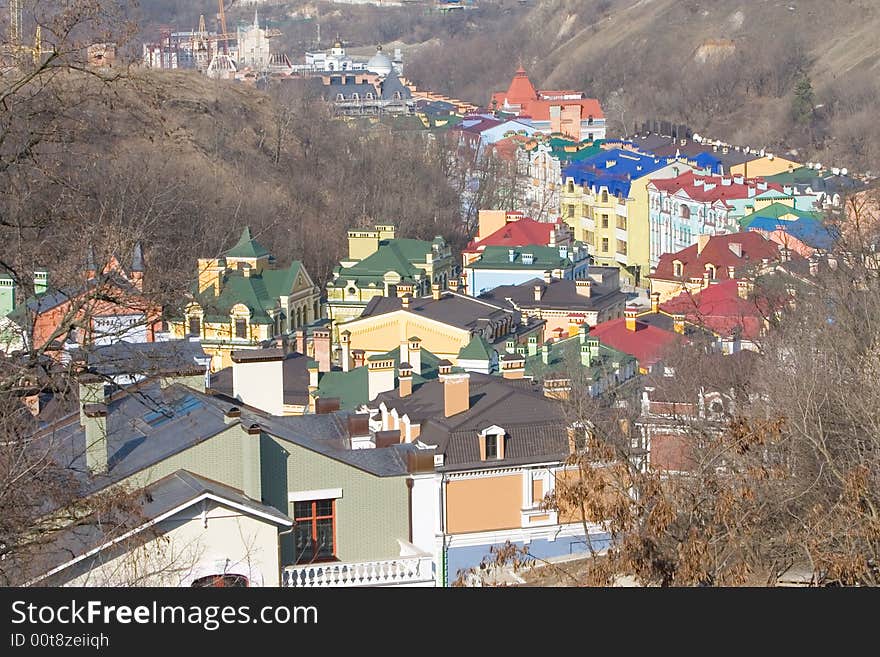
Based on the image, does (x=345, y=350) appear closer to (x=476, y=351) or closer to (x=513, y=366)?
(x=476, y=351)

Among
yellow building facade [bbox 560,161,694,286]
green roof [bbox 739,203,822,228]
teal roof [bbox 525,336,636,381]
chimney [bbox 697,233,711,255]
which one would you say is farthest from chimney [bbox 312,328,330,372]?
yellow building facade [bbox 560,161,694,286]

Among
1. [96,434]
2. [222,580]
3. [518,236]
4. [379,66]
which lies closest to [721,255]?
[518,236]

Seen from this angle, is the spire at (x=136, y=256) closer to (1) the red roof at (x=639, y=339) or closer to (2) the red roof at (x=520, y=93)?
(1) the red roof at (x=639, y=339)

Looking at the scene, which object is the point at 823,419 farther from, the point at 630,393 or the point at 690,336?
the point at 690,336

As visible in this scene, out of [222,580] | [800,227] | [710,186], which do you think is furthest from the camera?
→ [710,186]

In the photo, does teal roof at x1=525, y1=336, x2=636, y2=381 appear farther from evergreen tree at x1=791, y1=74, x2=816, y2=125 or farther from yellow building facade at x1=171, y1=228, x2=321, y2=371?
evergreen tree at x1=791, y1=74, x2=816, y2=125

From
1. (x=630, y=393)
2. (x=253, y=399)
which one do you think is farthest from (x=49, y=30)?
(x=630, y=393)

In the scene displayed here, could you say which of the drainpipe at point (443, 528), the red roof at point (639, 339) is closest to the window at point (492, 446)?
the drainpipe at point (443, 528)
